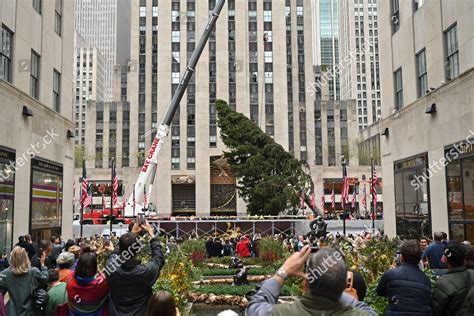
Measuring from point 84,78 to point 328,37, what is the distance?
242 feet

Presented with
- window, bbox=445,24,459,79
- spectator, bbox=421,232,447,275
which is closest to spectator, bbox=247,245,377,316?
spectator, bbox=421,232,447,275

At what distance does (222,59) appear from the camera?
79.6 metres

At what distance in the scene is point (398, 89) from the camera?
81.9 ft

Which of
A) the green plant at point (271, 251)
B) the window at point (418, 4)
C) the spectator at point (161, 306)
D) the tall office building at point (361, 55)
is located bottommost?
the green plant at point (271, 251)

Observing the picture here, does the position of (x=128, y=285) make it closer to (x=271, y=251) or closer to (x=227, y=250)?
(x=271, y=251)

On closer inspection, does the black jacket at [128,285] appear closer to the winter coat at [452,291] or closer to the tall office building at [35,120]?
the winter coat at [452,291]

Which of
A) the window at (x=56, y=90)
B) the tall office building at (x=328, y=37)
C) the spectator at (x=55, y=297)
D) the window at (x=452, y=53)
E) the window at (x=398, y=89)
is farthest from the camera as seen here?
the tall office building at (x=328, y=37)

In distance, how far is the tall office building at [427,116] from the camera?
696 inches

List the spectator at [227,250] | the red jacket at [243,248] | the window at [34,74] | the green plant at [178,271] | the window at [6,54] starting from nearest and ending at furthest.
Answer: the green plant at [178,271]
the window at [6,54]
the window at [34,74]
the red jacket at [243,248]
the spectator at [227,250]

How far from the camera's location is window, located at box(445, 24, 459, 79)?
61.2ft

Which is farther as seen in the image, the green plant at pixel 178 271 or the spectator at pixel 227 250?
the spectator at pixel 227 250

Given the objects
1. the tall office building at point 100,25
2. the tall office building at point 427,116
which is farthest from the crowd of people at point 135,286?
the tall office building at point 100,25

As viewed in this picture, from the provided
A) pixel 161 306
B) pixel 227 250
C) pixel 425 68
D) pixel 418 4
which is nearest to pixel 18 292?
pixel 161 306

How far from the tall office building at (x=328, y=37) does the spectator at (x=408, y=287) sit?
12839cm
